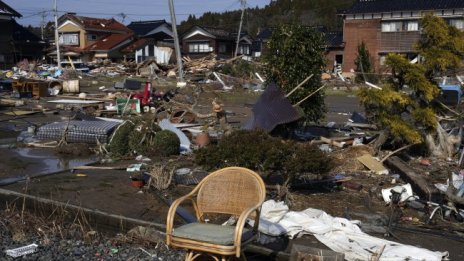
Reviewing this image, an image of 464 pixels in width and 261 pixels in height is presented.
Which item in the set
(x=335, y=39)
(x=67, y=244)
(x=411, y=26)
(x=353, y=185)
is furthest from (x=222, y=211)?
(x=335, y=39)

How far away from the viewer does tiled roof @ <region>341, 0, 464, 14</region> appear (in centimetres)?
3656

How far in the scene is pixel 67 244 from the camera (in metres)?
5.20

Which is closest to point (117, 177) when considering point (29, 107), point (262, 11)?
point (29, 107)

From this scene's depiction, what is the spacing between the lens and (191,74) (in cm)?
3675

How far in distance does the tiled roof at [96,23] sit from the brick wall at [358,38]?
84.2 ft

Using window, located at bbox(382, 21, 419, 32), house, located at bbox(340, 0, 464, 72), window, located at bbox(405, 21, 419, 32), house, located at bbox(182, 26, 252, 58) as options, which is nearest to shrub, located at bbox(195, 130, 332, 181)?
house, located at bbox(340, 0, 464, 72)

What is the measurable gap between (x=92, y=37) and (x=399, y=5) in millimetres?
32882

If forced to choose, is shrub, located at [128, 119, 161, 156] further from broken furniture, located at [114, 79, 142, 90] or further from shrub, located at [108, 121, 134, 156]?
broken furniture, located at [114, 79, 142, 90]

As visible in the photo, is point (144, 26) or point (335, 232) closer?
point (335, 232)

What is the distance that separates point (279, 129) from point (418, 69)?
2.62 meters

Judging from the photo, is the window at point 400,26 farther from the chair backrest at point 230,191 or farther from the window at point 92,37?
the chair backrest at point 230,191

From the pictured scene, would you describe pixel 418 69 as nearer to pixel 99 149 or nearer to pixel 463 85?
pixel 463 85

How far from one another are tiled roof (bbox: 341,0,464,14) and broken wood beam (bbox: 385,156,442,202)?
3110 cm

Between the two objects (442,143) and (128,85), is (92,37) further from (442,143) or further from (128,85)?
(442,143)
